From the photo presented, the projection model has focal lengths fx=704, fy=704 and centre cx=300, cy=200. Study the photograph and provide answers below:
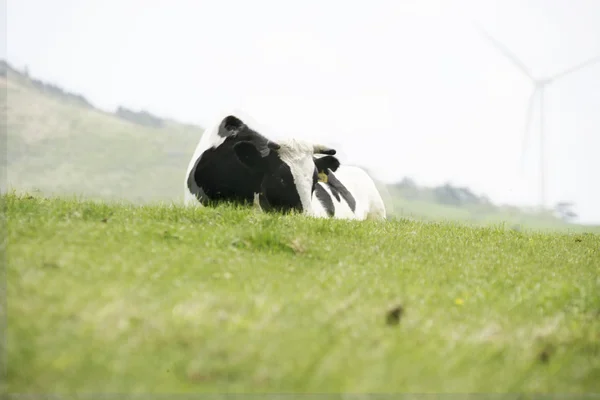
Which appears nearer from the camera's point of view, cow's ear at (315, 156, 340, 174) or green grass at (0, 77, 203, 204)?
cow's ear at (315, 156, 340, 174)

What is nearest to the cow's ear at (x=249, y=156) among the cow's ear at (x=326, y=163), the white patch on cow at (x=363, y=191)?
the cow's ear at (x=326, y=163)

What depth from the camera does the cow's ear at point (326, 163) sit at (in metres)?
15.4

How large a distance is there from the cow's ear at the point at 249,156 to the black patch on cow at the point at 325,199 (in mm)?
2116

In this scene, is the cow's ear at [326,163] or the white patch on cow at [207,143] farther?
the cow's ear at [326,163]

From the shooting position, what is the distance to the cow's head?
43.7 feet

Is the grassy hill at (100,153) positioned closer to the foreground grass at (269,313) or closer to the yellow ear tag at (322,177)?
the yellow ear tag at (322,177)

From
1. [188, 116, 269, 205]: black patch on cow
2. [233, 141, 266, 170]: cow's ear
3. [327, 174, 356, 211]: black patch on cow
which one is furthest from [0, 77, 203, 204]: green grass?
→ [233, 141, 266, 170]: cow's ear

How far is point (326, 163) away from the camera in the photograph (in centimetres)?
1557

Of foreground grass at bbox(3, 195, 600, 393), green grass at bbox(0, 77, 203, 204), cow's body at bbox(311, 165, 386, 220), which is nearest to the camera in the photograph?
foreground grass at bbox(3, 195, 600, 393)

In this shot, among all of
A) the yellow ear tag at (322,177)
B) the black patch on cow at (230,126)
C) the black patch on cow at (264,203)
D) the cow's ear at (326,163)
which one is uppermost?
the black patch on cow at (230,126)

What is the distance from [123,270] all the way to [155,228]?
8.35 ft

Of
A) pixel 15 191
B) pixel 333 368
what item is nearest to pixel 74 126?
pixel 15 191

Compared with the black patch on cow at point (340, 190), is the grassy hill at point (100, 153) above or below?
below

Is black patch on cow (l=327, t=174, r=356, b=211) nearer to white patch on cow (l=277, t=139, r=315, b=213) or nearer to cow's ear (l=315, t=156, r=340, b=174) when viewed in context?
cow's ear (l=315, t=156, r=340, b=174)
